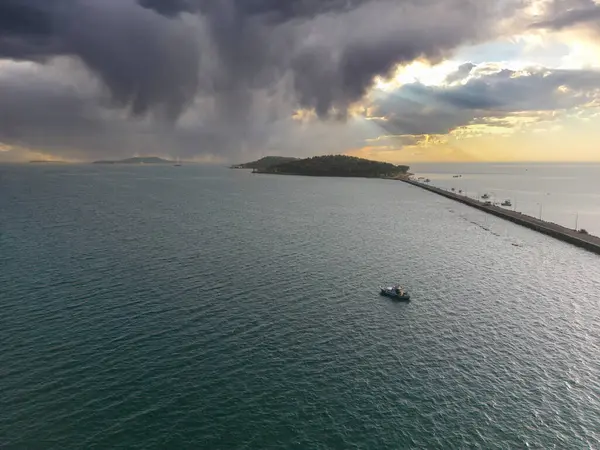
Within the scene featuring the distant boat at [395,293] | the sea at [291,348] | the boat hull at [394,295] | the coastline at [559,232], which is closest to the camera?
the sea at [291,348]

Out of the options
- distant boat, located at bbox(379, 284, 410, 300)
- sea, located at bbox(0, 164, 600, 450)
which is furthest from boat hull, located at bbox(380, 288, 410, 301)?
sea, located at bbox(0, 164, 600, 450)

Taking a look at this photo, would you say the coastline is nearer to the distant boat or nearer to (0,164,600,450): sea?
(0,164,600,450): sea

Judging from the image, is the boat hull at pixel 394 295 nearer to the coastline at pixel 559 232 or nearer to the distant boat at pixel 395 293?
the distant boat at pixel 395 293

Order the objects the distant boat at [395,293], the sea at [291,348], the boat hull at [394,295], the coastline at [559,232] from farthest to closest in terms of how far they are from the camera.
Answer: the coastline at [559,232]
the distant boat at [395,293]
the boat hull at [394,295]
the sea at [291,348]

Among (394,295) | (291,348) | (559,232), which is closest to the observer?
(291,348)

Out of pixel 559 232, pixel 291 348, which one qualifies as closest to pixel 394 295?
pixel 291 348

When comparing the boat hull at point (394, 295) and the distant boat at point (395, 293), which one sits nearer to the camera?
the boat hull at point (394, 295)

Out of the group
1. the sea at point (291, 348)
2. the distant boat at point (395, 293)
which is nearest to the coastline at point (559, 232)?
the sea at point (291, 348)

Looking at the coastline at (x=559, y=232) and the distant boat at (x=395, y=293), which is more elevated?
the distant boat at (x=395, y=293)

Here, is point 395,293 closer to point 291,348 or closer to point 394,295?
point 394,295
